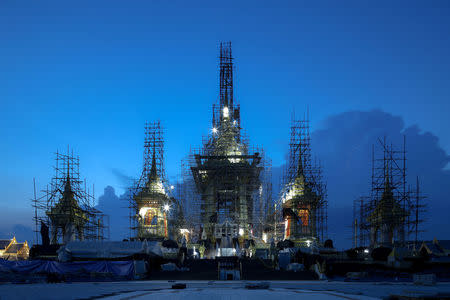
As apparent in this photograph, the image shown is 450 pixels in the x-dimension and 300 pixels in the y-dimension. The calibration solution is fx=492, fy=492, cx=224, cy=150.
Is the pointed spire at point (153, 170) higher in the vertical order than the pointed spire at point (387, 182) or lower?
higher

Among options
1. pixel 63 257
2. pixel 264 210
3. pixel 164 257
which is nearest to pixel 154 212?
pixel 264 210

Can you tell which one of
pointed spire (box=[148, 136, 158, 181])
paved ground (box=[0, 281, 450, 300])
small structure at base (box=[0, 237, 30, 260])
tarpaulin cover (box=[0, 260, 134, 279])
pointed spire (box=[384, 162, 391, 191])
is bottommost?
small structure at base (box=[0, 237, 30, 260])

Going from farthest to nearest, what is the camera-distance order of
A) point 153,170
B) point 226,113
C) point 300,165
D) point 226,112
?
point 226,112 → point 226,113 → point 153,170 → point 300,165

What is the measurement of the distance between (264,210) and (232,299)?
2285 inches

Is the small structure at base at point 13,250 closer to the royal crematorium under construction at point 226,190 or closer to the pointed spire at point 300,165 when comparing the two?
the royal crematorium under construction at point 226,190

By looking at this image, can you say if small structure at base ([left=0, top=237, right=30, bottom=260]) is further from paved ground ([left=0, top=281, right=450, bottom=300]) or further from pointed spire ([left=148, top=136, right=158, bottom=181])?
paved ground ([left=0, top=281, right=450, bottom=300])

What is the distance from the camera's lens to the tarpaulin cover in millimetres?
35531

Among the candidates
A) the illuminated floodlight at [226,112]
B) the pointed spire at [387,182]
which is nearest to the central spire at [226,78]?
the illuminated floodlight at [226,112]

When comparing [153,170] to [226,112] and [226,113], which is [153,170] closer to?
[226,113]

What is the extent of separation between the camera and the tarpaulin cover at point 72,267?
3553 centimetres

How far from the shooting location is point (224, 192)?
242 ft

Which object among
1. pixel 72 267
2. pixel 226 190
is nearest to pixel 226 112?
pixel 226 190

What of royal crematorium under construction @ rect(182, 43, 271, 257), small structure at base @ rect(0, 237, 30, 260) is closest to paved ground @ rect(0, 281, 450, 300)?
royal crematorium under construction @ rect(182, 43, 271, 257)

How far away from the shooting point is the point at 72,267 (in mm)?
36000
